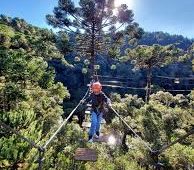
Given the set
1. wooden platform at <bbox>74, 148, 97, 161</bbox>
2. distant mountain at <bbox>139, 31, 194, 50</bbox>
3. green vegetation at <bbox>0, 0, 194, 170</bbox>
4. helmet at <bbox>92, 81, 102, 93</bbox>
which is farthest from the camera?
distant mountain at <bbox>139, 31, 194, 50</bbox>

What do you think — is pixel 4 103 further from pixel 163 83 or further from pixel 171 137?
pixel 163 83

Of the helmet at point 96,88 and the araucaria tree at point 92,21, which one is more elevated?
the araucaria tree at point 92,21

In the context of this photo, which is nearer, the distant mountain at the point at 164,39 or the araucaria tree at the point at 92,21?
the araucaria tree at the point at 92,21

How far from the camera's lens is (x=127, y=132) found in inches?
1046

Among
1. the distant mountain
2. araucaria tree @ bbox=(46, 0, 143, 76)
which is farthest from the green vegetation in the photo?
the distant mountain

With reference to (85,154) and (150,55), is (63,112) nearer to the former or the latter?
(150,55)

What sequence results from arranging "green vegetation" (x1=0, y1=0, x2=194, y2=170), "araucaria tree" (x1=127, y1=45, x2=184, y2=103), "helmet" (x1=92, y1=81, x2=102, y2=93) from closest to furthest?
1. "helmet" (x1=92, y1=81, x2=102, y2=93)
2. "green vegetation" (x1=0, y1=0, x2=194, y2=170)
3. "araucaria tree" (x1=127, y1=45, x2=184, y2=103)

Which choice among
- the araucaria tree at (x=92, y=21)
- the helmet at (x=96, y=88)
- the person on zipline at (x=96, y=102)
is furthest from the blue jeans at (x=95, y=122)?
the araucaria tree at (x=92, y=21)

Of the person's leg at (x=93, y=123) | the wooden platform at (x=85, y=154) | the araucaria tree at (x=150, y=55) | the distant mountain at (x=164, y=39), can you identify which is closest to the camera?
the person's leg at (x=93, y=123)

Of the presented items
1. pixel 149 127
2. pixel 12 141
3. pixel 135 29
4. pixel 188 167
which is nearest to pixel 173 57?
pixel 135 29

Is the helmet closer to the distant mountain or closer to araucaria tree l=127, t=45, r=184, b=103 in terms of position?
araucaria tree l=127, t=45, r=184, b=103

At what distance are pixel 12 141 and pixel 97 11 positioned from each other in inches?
534

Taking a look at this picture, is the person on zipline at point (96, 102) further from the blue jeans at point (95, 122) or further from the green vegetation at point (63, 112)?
the green vegetation at point (63, 112)

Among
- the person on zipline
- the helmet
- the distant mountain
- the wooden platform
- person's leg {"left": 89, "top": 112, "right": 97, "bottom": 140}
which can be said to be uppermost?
the distant mountain
